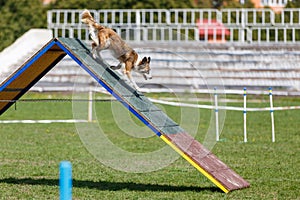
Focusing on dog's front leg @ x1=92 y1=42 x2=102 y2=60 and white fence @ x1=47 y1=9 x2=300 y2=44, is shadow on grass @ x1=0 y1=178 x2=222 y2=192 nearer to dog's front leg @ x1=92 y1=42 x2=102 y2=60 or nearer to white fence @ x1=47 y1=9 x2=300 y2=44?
dog's front leg @ x1=92 y1=42 x2=102 y2=60

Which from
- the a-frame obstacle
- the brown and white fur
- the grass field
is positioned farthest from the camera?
the brown and white fur

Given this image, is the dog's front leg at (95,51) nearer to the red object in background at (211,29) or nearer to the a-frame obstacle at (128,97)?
the a-frame obstacle at (128,97)

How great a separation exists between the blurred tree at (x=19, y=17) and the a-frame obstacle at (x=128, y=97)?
3074 centimetres

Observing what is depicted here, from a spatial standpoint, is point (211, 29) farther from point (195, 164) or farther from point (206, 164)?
point (195, 164)

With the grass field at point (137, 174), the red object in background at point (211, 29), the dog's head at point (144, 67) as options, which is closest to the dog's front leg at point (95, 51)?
the dog's head at point (144, 67)

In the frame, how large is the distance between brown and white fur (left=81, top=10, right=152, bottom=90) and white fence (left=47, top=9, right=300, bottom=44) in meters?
21.7

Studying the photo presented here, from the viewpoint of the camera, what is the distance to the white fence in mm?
34688

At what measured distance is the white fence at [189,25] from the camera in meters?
34.7

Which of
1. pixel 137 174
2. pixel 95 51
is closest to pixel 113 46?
pixel 95 51

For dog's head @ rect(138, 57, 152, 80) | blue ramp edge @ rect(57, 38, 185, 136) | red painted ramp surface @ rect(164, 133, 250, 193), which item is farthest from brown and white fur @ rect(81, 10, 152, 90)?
red painted ramp surface @ rect(164, 133, 250, 193)

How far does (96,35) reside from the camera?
10664 millimetres

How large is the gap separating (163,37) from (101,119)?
12259 mm

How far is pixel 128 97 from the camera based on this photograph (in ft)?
33.8

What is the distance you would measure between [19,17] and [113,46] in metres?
34.8
